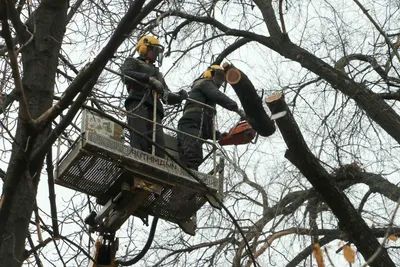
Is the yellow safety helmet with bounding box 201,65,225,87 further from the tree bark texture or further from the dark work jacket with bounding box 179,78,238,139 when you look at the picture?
the tree bark texture

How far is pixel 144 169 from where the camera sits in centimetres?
711

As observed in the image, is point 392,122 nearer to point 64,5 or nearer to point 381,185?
point 381,185

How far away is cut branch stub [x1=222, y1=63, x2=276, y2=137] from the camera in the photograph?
7332 mm

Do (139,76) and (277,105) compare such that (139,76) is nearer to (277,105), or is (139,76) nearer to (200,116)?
(200,116)

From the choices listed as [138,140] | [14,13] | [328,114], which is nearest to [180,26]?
[328,114]

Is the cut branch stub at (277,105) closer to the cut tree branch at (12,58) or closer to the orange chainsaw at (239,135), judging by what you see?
the orange chainsaw at (239,135)

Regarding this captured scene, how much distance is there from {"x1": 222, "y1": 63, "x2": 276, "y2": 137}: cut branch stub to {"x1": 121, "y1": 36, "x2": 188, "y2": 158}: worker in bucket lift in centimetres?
68

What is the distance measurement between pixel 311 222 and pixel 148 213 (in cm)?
155

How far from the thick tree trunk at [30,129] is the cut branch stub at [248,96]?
2127 millimetres

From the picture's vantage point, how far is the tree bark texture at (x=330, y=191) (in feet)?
23.4

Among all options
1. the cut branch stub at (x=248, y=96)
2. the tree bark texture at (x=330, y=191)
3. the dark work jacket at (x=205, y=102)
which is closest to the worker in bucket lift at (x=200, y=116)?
the dark work jacket at (x=205, y=102)

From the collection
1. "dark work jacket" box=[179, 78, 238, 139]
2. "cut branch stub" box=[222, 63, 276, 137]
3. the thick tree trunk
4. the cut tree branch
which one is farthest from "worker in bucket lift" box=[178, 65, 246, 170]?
the cut tree branch

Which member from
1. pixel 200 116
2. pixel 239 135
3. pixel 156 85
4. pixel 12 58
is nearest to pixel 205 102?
pixel 200 116

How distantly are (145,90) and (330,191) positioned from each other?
1932mm
